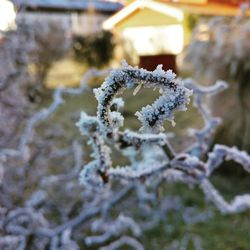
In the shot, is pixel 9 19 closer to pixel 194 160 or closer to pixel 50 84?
pixel 194 160

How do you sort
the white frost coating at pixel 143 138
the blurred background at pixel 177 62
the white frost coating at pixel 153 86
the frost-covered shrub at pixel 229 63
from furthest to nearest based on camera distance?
the frost-covered shrub at pixel 229 63
the blurred background at pixel 177 62
the white frost coating at pixel 143 138
the white frost coating at pixel 153 86

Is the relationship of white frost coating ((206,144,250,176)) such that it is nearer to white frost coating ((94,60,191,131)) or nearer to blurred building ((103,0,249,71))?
white frost coating ((94,60,191,131))

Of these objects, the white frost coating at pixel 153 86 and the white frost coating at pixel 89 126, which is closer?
the white frost coating at pixel 153 86

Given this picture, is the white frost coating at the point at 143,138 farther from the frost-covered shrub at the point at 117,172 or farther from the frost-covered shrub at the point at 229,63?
the frost-covered shrub at the point at 229,63

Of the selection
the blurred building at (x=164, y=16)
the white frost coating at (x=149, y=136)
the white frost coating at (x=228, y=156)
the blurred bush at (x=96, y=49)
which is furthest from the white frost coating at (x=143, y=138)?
the blurred bush at (x=96, y=49)

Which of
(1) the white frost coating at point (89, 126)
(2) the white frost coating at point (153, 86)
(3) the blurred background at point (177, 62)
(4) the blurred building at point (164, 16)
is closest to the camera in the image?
(2) the white frost coating at point (153, 86)

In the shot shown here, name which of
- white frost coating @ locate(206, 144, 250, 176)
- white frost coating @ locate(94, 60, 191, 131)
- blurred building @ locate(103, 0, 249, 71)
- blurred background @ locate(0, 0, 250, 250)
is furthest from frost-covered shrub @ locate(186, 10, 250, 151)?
white frost coating @ locate(94, 60, 191, 131)

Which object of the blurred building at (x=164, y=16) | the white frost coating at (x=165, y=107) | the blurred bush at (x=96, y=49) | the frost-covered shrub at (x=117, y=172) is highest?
the blurred bush at (x=96, y=49)
